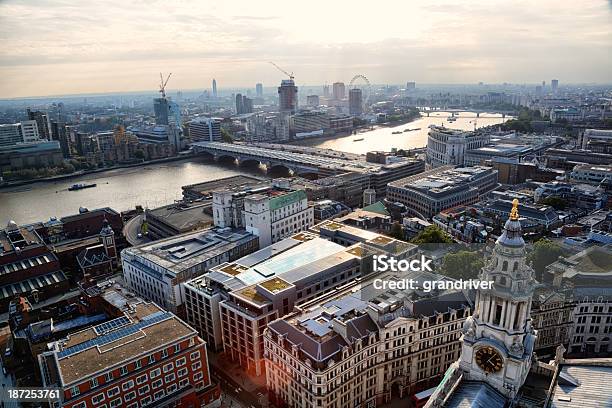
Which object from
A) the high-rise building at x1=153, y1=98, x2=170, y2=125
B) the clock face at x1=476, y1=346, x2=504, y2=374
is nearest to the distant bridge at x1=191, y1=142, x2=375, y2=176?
the high-rise building at x1=153, y1=98, x2=170, y2=125

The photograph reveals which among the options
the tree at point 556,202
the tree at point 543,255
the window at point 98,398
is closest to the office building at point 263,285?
the window at point 98,398

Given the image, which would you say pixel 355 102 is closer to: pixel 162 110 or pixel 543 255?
pixel 162 110

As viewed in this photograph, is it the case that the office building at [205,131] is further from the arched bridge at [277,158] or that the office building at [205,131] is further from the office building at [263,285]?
the office building at [263,285]

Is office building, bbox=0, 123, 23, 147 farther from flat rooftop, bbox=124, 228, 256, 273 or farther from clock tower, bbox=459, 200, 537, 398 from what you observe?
clock tower, bbox=459, 200, 537, 398

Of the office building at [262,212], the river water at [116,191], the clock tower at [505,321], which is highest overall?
the clock tower at [505,321]

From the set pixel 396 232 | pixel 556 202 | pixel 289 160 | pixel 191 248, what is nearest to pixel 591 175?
pixel 556 202
